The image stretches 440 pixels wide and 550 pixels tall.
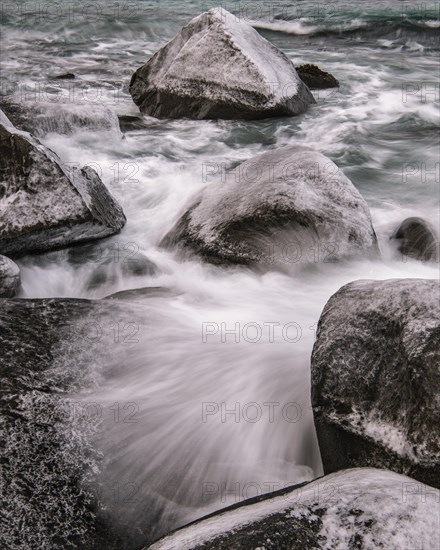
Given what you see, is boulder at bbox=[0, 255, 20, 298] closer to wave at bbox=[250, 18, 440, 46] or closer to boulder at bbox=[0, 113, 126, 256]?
boulder at bbox=[0, 113, 126, 256]

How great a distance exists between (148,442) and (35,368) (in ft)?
2.24

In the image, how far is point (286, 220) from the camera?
493 cm

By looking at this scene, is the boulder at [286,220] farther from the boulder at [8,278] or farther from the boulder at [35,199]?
the boulder at [8,278]

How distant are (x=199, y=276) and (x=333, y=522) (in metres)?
A: 2.88

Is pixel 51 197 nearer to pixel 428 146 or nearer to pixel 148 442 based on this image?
pixel 148 442

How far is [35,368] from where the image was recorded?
3.35m

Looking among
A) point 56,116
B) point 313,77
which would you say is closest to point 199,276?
point 56,116

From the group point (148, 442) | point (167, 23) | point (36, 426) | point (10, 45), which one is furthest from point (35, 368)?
point (167, 23)

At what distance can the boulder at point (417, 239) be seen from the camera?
549 cm

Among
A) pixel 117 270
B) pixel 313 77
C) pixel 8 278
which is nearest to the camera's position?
pixel 8 278

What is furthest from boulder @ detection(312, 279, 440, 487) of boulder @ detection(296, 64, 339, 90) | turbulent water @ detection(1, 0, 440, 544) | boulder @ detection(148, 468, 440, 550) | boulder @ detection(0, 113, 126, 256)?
boulder @ detection(296, 64, 339, 90)

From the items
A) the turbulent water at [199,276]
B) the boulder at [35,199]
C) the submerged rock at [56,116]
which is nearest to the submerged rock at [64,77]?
the turbulent water at [199,276]

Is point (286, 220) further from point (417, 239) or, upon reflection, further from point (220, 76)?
point (220, 76)

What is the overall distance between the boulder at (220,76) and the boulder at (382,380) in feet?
16.8
